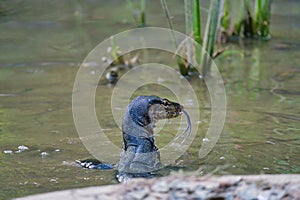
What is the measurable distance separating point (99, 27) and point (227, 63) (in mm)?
2358

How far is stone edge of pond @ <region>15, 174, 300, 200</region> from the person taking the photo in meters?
2.54

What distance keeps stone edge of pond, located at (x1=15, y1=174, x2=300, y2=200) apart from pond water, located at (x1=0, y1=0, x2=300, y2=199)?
243mm

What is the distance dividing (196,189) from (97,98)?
3.27 meters

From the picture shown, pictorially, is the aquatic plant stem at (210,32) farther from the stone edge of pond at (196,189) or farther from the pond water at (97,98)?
the stone edge of pond at (196,189)

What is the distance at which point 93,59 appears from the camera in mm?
7234

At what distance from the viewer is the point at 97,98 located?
575 cm

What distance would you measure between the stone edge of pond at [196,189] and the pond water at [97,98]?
0.24m

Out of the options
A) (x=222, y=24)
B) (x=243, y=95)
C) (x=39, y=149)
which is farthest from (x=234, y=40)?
(x=39, y=149)

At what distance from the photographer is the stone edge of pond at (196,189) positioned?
2.54 m

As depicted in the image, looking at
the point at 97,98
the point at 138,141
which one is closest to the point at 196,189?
the point at 138,141

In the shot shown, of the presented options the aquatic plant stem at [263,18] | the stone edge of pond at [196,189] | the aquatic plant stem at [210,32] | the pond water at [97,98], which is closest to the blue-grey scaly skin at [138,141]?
the pond water at [97,98]

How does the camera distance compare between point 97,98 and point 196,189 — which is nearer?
point 196,189

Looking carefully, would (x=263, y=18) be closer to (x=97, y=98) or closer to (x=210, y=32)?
(x=210, y=32)

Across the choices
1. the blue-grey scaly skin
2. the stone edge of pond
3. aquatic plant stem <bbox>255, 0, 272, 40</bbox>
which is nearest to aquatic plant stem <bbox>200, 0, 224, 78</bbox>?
aquatic plant stem <bbox>255, 0, 272, 40</bbox>
